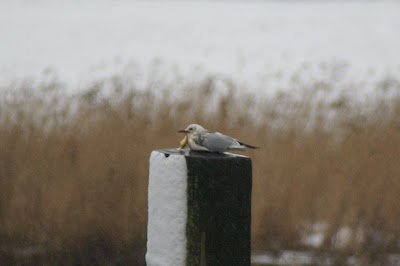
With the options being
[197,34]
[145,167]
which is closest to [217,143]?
[145,167]

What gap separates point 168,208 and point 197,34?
8832 millimetres

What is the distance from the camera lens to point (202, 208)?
2648mm

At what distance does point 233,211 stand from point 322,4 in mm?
11872

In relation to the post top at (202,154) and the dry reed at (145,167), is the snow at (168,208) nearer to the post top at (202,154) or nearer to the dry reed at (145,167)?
the post top at (202,154)

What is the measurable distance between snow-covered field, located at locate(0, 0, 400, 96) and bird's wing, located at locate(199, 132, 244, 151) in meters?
5.51

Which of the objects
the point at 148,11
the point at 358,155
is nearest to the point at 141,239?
the point at 358,155

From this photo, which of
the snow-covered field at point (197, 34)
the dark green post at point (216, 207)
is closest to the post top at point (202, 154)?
the dark green post at point (216, 207)

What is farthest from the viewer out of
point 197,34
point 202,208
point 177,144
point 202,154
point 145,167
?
point 197,34

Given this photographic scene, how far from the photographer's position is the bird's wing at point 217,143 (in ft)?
9.01

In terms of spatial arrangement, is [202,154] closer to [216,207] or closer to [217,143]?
[217,143]

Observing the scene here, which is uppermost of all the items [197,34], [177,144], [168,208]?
[197,34]

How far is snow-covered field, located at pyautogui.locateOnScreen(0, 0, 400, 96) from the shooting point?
9586 millimetres

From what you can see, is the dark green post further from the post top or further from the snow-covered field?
the snow-covered field

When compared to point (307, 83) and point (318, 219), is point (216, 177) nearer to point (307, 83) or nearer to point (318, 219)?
point (318, 219)
